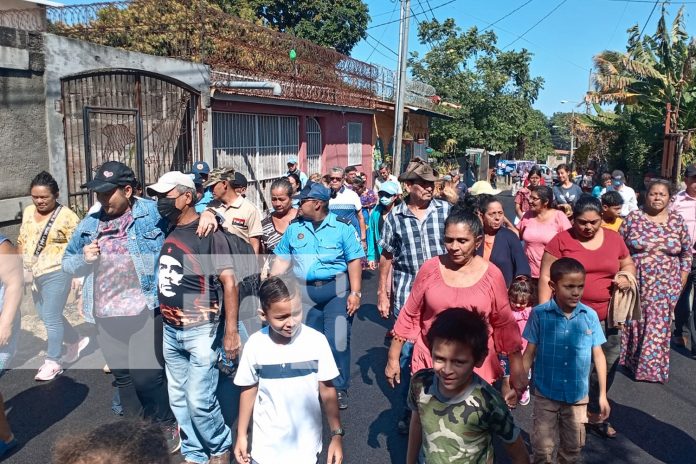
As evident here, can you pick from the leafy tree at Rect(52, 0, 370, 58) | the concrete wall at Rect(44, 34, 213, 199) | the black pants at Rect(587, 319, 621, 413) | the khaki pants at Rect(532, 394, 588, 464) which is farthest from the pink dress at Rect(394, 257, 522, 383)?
the leafy tree at Rect(52, 0, 370, 58)

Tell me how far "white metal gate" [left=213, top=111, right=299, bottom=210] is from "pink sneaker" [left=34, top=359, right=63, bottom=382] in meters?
6.23

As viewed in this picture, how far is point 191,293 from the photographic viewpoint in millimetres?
Answer: 3545

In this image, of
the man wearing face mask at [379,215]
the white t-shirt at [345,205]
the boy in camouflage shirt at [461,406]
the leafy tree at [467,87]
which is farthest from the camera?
the leafy tree at [467,87]

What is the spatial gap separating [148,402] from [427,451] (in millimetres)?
2172

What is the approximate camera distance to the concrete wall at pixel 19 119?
21.6 feet

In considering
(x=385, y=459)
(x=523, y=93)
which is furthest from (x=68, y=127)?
(x=523, y=93)

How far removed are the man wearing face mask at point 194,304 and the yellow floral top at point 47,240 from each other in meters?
1.96

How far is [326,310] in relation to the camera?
15.2 feet

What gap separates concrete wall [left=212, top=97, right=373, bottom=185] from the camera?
38.0ft

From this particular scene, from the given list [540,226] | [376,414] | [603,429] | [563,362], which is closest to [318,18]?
[540,226]

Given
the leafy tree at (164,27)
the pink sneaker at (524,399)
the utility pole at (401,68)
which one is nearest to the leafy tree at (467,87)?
the utility pole at (401,68)

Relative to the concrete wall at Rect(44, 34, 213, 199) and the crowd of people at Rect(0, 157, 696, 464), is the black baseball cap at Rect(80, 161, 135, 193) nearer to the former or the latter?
the crowd of people at Rect(0, 157, 696, 464)

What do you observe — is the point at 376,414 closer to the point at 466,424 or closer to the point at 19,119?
the point at 466,424

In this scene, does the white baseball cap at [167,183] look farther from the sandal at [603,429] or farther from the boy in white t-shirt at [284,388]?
the sandal at [603,429]
